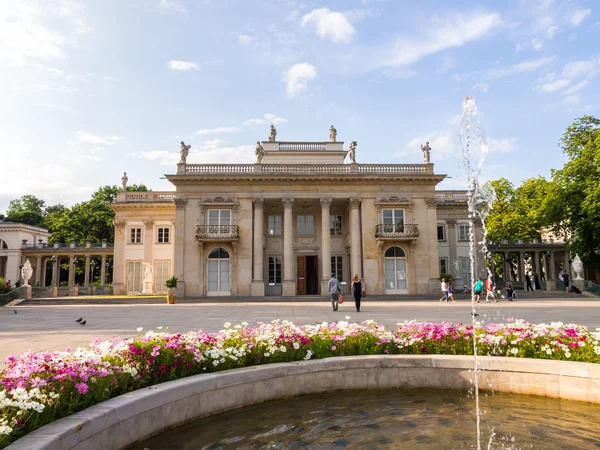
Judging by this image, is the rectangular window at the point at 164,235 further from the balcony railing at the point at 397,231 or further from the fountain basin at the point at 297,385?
the fountain basin at the point at 297,385

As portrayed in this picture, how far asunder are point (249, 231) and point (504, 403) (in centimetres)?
2800

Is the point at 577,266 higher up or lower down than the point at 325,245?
lower down

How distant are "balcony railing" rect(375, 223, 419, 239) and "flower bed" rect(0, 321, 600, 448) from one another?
2511 cm

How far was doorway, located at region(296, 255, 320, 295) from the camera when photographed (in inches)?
1352

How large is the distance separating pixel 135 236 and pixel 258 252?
14.2m

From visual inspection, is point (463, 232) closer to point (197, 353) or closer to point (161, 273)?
point (161, 273)

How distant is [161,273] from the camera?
3891 centimetres

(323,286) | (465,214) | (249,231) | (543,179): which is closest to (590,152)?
(543,179)

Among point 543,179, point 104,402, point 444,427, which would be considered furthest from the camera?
point 543,179

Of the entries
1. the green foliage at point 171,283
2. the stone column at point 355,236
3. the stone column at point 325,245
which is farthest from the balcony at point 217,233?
the stone column at point 355,236

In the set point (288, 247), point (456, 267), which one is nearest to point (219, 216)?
point (288, 247)

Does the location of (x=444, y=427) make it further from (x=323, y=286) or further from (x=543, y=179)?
(x=543, y=179)

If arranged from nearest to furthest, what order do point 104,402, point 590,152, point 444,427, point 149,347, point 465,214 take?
point 104,402 < point 444,427 < point 149,347 < point 590,152 < point 465,214

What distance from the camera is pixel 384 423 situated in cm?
488
